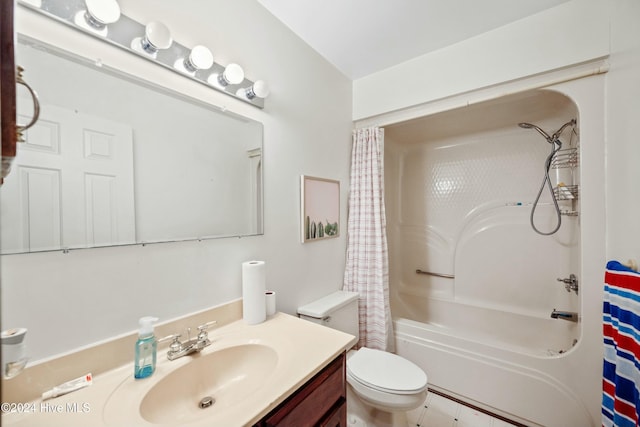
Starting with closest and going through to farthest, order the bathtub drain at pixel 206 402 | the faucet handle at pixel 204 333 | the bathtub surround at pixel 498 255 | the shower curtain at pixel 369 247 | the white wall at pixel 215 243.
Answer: the white wall at pixel 215 243 → the bathtub drain at pixel 206 402 → the faucet handle at pixel 204 333 → the bathtub surround at pixel 498 255 → the shower curtain at pixel 369 247

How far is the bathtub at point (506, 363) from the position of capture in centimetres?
156

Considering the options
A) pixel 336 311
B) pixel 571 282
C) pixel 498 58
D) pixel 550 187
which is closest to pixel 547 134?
pixel 550 187

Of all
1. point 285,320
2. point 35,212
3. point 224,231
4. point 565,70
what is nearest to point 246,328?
point 285,320

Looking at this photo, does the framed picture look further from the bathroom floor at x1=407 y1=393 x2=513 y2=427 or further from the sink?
the bathroom floor at x1=407 y1=393 x2=513 y2=427

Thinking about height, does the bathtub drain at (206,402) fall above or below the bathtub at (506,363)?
above

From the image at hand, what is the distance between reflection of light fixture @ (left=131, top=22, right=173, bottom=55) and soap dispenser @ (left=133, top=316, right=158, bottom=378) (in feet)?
3.25

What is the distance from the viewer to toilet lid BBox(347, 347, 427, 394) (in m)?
1.38

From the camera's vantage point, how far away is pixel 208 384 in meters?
1.03

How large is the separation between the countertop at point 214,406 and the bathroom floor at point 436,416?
813mm

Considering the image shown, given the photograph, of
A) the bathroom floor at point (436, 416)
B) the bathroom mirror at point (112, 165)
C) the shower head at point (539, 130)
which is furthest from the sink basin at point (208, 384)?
the shower head at point (539, 130)

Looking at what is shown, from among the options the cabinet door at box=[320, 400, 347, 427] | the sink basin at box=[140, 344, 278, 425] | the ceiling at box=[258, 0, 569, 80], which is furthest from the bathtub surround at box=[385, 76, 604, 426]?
the sink basin at box=[140, 344, 278, 425]

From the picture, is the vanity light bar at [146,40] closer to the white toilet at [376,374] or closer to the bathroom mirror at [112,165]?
the bathroom mirror at [112,165]

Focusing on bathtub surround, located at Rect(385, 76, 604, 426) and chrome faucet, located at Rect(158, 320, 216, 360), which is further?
bathtub surround, located at Rect(385, 76, 604, 426)

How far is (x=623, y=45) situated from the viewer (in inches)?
50.3
